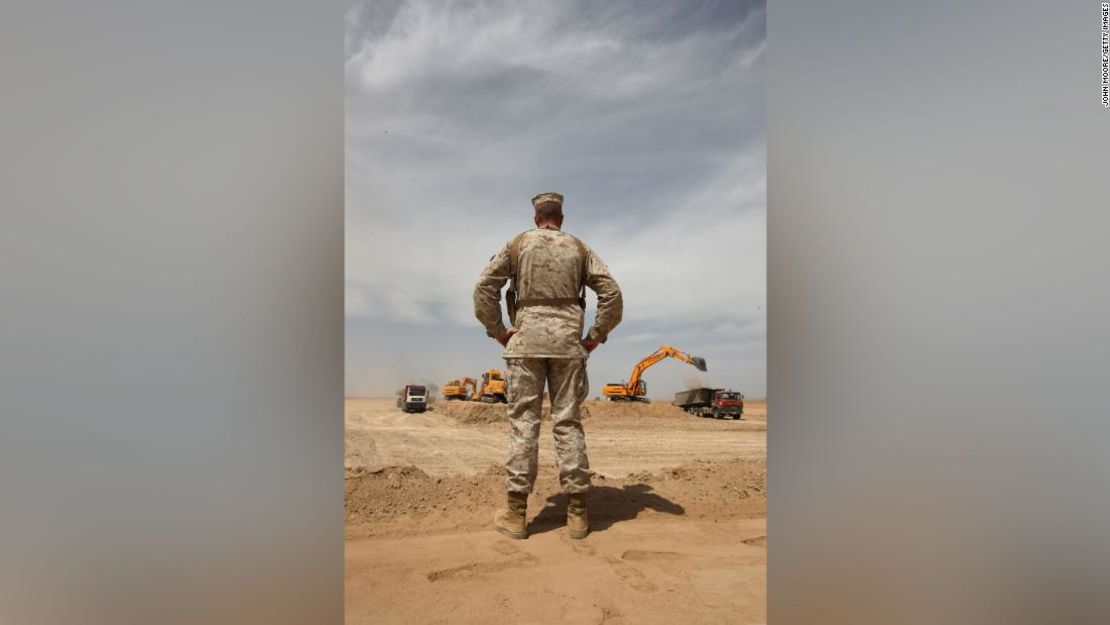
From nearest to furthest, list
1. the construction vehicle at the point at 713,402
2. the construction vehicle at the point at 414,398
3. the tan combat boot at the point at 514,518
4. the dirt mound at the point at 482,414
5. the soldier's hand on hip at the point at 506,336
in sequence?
1. the tan combat boot at the point at 514,518
2. the soldier's hand on hip at the point at 506,336
3. the dirt mound at the point at 482,414
4. the construction vehicle at the point at 713,402
5. the construction vehicle at the point at 414,398

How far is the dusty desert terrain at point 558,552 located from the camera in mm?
2059

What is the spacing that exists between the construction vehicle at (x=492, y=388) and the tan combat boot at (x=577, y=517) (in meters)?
14.6

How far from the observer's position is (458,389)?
69.3 feet

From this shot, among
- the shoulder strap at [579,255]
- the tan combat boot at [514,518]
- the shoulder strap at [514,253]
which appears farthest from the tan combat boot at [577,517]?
the shoulder strap at [514,253]

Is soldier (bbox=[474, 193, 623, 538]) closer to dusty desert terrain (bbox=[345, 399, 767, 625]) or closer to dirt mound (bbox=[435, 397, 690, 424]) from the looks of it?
dusty desert terrain (bbox=[345, 399, 767, 625])

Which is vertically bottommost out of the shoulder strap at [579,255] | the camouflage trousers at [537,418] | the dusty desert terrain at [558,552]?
the dusty desert terrain at [558,552]

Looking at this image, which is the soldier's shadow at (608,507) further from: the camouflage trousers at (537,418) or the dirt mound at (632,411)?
the dirt mound at (632,411)

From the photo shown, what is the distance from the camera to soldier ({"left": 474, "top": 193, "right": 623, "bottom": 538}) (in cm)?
316

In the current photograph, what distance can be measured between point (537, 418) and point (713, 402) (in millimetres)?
15150

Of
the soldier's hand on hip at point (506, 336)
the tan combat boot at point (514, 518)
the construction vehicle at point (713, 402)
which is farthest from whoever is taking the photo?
the construction vehicle at point (713, 402)

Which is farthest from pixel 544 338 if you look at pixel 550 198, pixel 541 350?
pixel 550 198

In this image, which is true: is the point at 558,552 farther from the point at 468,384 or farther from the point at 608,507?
the point at 468,384

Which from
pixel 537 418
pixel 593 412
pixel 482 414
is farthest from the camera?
pixel 593 412
